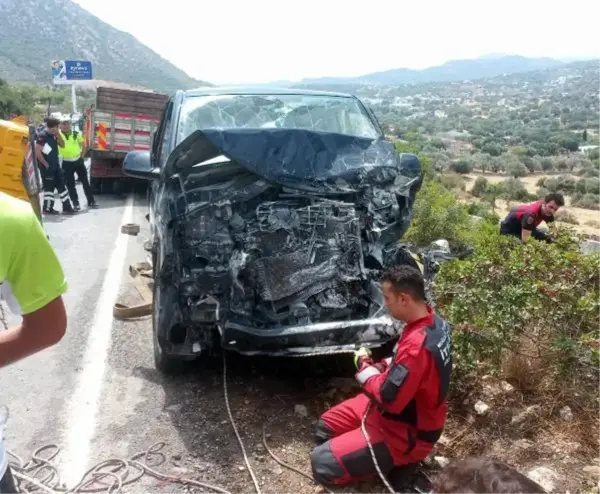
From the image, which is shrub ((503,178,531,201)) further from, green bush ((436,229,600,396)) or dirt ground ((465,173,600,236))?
green bush ((436,229,600,396))

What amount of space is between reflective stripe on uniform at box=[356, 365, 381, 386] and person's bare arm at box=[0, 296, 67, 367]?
Result: 5.63ft

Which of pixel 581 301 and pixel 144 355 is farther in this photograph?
pixel 144 355

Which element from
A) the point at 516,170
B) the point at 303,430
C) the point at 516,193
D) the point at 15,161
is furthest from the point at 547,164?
the point at 303,430

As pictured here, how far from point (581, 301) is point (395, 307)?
1357mm

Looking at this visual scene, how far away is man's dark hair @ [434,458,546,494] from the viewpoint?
121 cm

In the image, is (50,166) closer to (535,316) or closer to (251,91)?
(251,91)

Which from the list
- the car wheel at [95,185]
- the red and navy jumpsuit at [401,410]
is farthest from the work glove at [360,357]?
the car wheel at [95,185]

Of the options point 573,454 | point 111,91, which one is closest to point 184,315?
point 573,454

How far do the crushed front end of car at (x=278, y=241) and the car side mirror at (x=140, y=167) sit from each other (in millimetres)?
604

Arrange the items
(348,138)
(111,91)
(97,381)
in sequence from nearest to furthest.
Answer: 1. (97,381)
2. (348,138)
3. (111,91)

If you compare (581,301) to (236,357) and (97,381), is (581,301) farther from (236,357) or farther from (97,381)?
(97,381)

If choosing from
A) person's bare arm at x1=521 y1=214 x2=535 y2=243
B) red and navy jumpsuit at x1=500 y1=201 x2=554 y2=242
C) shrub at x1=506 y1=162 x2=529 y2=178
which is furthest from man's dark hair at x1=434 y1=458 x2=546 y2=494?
shrub at x1=506 y1=162 x2=529 y2=178

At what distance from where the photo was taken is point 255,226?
163 inches

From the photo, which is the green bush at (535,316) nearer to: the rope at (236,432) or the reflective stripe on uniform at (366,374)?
the reflective stripe on uniform at (366,374)
